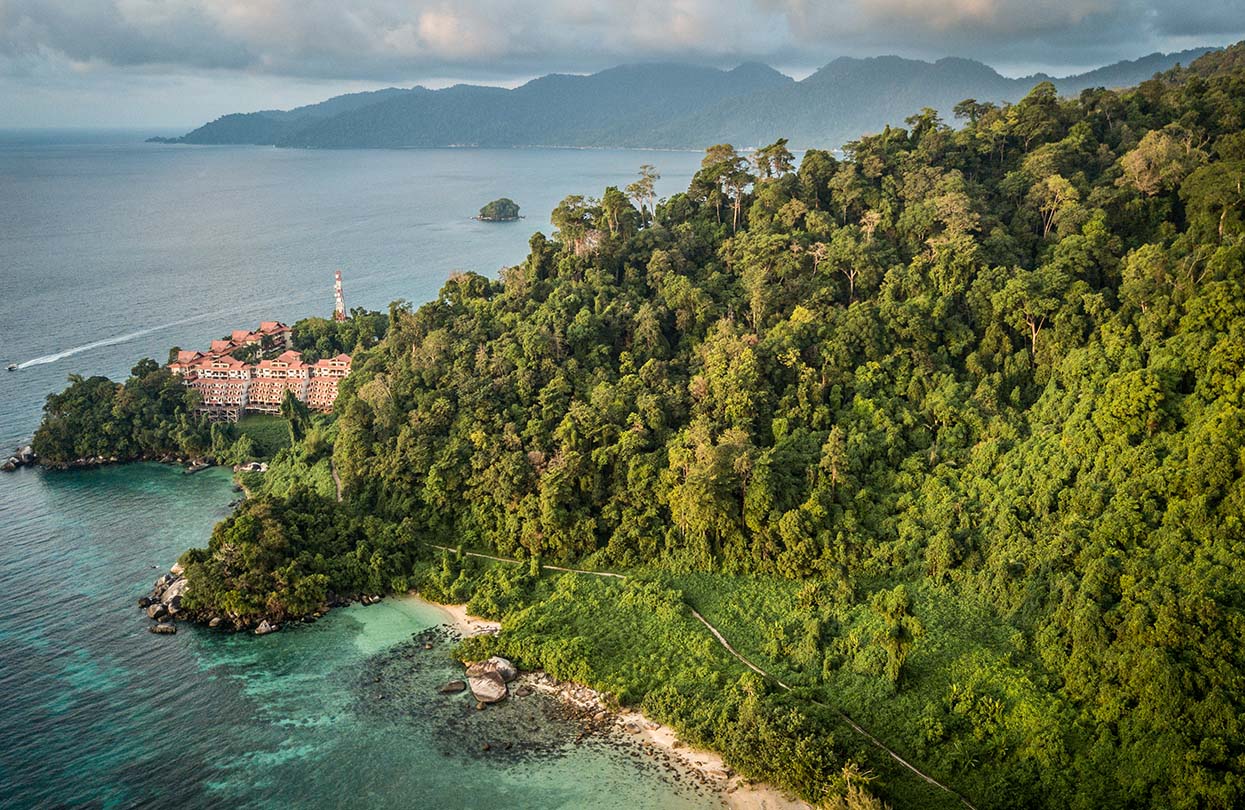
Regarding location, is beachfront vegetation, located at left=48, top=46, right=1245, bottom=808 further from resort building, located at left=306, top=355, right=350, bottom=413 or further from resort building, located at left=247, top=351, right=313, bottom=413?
resort building, located at left=247, top=351, right=313, bottom=413

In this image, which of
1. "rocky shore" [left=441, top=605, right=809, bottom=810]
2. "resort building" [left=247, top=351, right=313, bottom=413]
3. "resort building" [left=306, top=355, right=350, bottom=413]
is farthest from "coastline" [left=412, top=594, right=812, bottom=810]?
"resort building" [left=247, top=351, right=313, bottom=413]

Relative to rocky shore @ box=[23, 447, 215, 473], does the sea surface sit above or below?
below

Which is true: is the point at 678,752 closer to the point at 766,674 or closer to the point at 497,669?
the point at 766,674

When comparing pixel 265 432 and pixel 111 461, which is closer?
pixel 111 461

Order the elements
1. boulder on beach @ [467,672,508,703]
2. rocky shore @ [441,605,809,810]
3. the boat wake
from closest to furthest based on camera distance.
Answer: rocky shore @ [441,605,809,810], boulder on beach @ [467,672,508,703], the boat wake

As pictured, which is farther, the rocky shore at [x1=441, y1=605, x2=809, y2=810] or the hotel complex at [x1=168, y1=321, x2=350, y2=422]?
the hotel complex at [x1=168, y1=321, x2=350, y2=422]

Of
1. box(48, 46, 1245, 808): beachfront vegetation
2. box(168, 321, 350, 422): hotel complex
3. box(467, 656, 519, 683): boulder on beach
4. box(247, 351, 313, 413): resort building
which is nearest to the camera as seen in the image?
box(48, 46, 1245, 808): beachfront vegetation

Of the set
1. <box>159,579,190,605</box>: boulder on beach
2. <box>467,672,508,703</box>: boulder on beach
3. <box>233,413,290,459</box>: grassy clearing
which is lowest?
<box>467,672,508,703</box>: boulder on beach

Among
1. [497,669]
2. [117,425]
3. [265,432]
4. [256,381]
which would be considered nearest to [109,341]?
[256,381]
